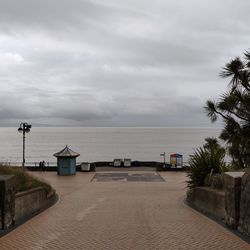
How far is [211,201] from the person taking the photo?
13.4 metres

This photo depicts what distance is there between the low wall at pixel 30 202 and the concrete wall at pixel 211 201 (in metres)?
5.38

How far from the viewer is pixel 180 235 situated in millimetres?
→ 9797

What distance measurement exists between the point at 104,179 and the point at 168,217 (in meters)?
20.8

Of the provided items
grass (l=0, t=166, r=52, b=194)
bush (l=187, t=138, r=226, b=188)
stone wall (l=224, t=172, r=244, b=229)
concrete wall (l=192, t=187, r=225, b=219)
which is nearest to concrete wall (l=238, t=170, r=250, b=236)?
stone wall (l=224, t=172, r=244, b=229)

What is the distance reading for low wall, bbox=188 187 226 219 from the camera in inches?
478

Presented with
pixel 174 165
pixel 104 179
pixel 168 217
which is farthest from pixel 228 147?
pixel 174 165

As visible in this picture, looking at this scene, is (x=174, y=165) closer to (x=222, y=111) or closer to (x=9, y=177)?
(x=222, y=111)

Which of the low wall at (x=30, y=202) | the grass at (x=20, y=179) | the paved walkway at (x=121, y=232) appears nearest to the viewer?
the paved walkway at (x=121, y=232)

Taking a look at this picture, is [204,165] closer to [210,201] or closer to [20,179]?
[210,201]

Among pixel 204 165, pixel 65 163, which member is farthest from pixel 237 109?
pixel 65 163

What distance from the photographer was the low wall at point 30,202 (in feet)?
40.9

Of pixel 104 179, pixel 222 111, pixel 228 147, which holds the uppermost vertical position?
pixel 222 111

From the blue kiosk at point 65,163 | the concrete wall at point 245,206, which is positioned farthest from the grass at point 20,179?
the blue kiosk at point 65,163

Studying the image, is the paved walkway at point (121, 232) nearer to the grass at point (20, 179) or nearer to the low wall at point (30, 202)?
the low wall at point (30, 202)
